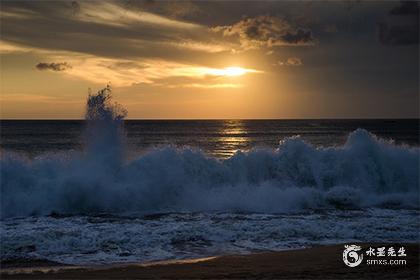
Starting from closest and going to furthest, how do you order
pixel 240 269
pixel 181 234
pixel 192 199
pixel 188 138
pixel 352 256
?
pixel 240 269
pixel 352 256
pixel 181 234
pixel 192 199
pixel 188 138

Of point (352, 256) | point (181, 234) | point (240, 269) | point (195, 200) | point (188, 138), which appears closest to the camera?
point (240, 269)

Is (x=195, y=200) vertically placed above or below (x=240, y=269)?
above

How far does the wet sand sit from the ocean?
0.68 metres

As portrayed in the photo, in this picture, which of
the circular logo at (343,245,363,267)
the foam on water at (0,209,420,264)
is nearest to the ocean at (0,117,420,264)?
the foam on water at (0,209,420,264)

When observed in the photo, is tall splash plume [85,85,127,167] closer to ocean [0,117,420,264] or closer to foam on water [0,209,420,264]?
ocean [0,117,420,264]

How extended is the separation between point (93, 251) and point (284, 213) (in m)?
7.03

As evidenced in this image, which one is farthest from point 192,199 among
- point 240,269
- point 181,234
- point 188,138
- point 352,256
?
point 188,138

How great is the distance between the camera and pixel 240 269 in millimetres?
9281

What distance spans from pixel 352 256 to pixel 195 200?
7.74m

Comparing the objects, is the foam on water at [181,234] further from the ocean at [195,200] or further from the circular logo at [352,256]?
the circular logo at [352,256]

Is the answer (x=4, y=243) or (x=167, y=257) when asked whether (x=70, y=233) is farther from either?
(x=167, y=257)

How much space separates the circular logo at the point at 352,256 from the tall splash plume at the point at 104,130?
1030 cm

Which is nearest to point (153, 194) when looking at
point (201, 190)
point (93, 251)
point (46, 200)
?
point (201, 190)

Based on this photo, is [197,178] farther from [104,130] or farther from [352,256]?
[352,256]
